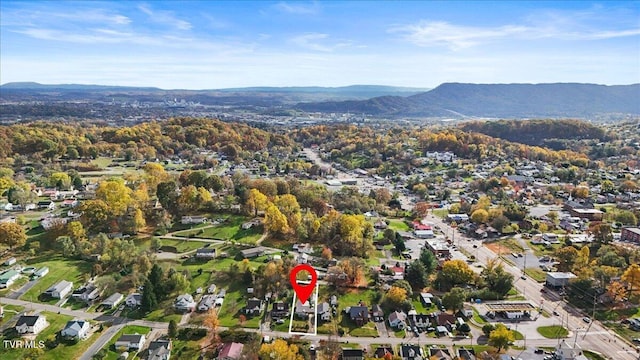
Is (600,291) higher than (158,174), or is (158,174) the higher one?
(158,174)

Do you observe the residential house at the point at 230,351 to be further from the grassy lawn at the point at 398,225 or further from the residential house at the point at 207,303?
the grassy lawn at the point at 398,225

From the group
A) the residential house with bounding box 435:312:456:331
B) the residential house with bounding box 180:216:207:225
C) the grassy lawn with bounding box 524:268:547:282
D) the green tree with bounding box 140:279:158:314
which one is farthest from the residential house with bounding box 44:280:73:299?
the grassy lawn with bounding box 524:268:547:282

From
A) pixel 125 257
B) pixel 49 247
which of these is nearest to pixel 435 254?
pixel 125 257

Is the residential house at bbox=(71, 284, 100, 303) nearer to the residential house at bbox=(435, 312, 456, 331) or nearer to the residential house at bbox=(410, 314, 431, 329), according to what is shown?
the residential house at bbox=(410, 314, 431, 329)

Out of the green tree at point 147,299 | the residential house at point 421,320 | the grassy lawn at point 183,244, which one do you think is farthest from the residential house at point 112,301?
the residential house at point 421,320

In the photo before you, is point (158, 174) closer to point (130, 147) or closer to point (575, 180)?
point (130, 147)

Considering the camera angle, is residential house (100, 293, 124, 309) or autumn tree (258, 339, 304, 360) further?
residential house (100, 293, 124, 309)
